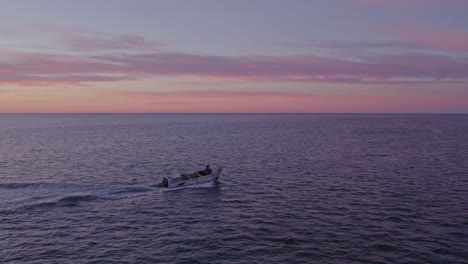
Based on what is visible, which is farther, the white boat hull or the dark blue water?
the white boat hull

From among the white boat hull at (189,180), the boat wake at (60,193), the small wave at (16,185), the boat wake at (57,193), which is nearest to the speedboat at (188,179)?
the white boat hull at (189,180)

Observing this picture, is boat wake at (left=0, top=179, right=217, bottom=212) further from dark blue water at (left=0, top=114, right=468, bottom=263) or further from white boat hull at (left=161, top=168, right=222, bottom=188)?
white boat hull at (left=161, top=168, right=222, bottom=188)

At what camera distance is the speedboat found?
2308 inches

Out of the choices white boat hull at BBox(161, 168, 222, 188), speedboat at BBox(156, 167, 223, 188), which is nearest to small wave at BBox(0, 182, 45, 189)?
speedboat at BBox(156, 167, 223, 188)

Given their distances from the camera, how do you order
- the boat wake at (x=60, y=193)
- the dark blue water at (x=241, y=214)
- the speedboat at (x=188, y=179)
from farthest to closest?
the speedboat at (x=188, y=179) < the boat wake at (x=60, y=193) < the dark blue water at (x=241, y=214)

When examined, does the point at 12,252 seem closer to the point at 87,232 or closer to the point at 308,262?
the point at 87,232

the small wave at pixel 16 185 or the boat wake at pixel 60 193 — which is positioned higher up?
the small wave at pixel 16 185

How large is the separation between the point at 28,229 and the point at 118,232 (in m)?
9.13

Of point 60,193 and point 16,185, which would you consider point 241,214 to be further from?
point 16,185

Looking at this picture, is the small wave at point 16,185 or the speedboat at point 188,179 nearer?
the small wave at point 16,185

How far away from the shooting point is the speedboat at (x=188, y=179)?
58.6 m

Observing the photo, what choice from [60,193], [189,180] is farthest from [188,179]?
[60,193]

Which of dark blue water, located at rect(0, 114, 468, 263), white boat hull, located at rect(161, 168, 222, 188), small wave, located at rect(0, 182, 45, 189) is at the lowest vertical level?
dark blue water, located at rect(0, 114, 468, 263)

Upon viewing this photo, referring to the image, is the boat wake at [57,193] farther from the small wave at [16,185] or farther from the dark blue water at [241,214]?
the dark blue water at [241,214]
